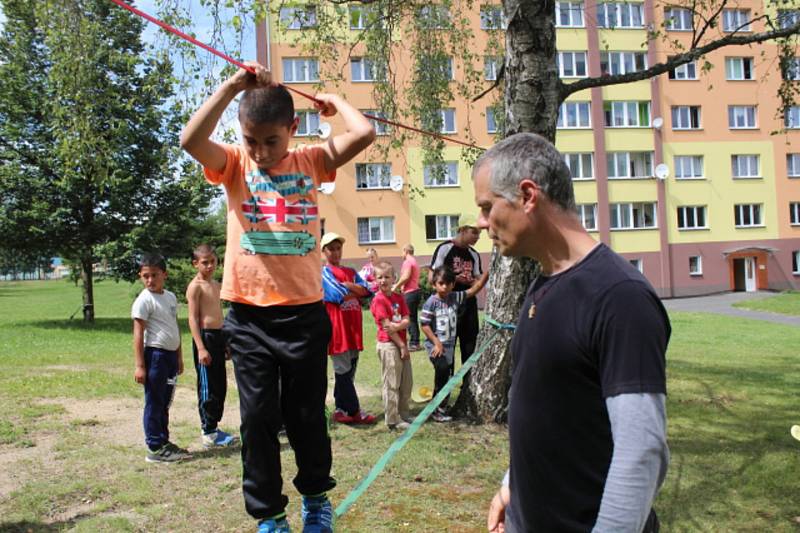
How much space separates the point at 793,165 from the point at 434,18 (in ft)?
126

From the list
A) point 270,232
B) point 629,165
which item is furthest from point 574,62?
point 270,232

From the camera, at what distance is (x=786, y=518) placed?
4395mm

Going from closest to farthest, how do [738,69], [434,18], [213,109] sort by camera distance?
[213,109]
[434,18]
[738,69]

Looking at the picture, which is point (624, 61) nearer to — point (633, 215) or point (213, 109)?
point (633, 215)

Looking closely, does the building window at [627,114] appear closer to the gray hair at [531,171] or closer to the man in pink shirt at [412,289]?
the man in pink shirt at [412,289]

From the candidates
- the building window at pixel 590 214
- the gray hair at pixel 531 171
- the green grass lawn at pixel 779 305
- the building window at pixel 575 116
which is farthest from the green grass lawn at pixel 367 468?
the building window at pixel 575 116

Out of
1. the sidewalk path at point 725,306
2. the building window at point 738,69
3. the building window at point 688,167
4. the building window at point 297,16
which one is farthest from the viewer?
the building window at point 738,69

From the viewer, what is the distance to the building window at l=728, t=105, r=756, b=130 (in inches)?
1576

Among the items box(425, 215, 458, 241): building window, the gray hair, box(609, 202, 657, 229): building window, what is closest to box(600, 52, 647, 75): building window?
box(609, 202, 657, 229): building window

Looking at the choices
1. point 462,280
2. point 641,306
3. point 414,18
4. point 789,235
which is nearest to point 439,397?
point 641,306

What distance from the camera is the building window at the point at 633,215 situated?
3881 cm

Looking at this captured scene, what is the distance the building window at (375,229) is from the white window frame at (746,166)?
2180cm

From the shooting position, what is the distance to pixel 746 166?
132 ft

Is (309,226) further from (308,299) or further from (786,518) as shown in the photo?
(786,518)
